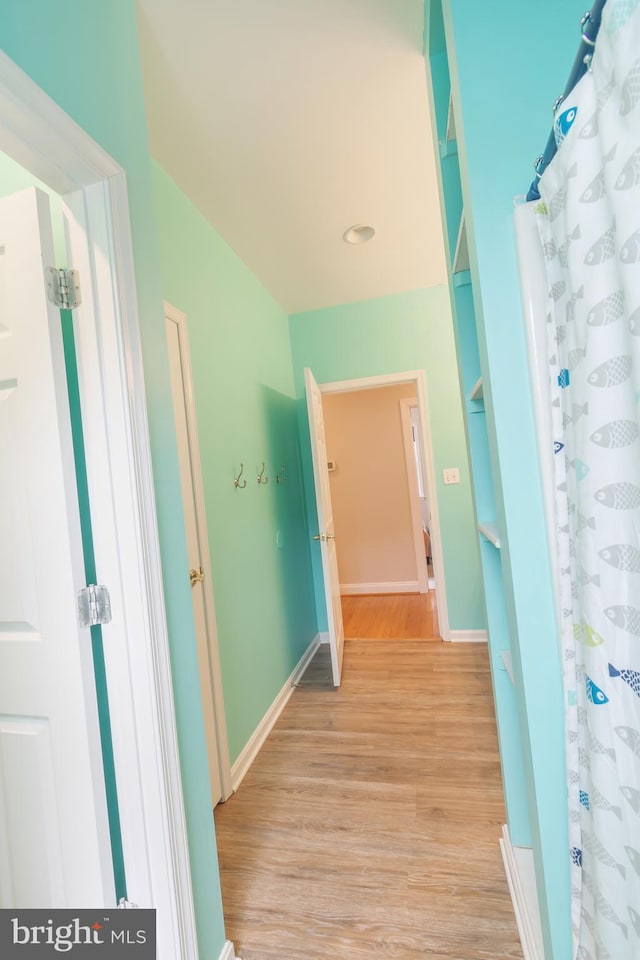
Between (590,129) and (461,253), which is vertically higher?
(461,253)

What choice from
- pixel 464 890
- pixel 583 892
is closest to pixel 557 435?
pixel 583 892

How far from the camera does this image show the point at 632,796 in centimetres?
63

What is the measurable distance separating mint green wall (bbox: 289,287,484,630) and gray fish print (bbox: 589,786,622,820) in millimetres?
2734

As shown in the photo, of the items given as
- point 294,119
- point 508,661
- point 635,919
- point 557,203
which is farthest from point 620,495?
point 294,119

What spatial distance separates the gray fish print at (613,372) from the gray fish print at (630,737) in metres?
0.49

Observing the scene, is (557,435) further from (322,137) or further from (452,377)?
(452,377)

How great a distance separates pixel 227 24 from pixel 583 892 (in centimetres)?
232

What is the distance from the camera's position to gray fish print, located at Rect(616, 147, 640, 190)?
49 centimetres

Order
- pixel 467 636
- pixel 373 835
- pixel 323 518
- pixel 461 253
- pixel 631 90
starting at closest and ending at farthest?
pixel 631 90
pixel 461 253
pixel 373 835
pixel 323 518
pixel 467 636

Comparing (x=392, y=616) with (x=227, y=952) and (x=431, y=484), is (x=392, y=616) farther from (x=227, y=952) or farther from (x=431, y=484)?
(x=227, y=952)

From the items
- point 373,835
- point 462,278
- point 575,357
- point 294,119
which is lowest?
point 373,835

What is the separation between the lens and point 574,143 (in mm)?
622

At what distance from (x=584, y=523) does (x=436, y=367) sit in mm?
2946

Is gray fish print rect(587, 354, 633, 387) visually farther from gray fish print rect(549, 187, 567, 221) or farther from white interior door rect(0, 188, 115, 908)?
white interior door rect(0, 188, 115, 908)
